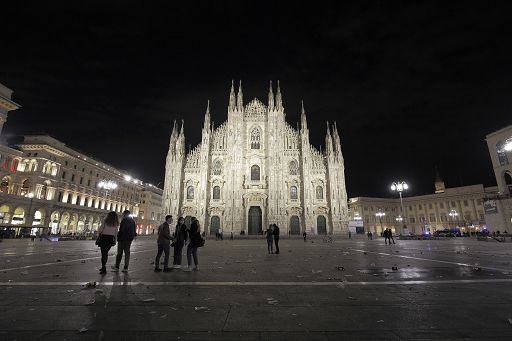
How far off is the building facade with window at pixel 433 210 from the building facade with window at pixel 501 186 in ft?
55.4

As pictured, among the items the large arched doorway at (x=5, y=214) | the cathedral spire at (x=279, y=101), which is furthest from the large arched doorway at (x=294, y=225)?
the large arched doorway at (x=5, y=214)

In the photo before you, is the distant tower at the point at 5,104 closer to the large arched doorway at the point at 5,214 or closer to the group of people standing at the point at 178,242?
the large arched doorway at the point at 5,214

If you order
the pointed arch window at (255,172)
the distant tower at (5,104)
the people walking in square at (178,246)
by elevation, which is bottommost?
the people walking in square at (178,246)

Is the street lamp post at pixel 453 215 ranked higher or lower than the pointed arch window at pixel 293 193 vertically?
lower

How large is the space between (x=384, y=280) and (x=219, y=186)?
126 ft

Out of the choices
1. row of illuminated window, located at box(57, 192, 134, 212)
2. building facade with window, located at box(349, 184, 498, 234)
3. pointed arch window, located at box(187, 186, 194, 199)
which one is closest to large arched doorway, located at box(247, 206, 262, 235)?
pointed arch window, located at box(187, 186, 194, 199)

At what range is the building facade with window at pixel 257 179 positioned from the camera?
1626 inches

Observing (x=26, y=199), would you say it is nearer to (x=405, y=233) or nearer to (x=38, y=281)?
(x=38, y=281)

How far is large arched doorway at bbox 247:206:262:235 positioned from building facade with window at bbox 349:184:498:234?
1037 inches

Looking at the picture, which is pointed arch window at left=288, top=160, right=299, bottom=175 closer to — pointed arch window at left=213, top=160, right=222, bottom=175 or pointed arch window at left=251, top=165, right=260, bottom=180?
pointed arch window at left=251, top=165, right=260, bottom=180

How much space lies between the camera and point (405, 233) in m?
39.3

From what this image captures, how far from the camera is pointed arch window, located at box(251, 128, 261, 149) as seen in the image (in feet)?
149

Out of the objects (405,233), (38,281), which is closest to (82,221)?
(38,281)

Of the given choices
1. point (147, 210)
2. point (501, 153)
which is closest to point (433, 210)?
point (501, 153)
